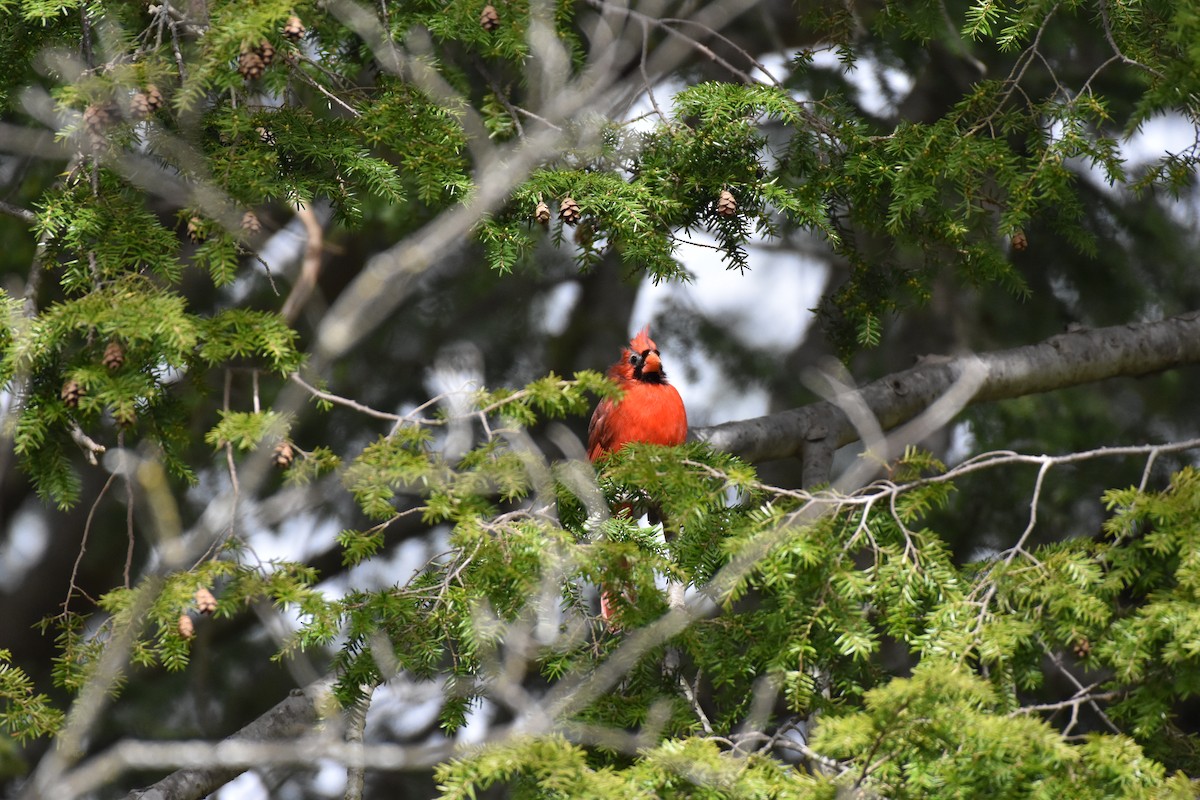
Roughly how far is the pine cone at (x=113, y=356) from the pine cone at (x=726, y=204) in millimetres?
1461

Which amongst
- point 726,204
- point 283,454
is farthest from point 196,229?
point 726,204

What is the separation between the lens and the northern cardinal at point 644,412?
4980 mm

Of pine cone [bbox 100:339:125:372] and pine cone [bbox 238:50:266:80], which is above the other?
pine cone [bbox 238:50:266:80]

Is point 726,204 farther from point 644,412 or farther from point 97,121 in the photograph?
point 644,412

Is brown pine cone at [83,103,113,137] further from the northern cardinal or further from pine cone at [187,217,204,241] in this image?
the northern cardinal

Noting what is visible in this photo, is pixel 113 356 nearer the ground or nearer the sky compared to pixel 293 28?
nearer the ground

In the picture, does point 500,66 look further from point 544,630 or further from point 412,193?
point 544,630

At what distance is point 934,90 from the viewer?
5906 millimetres

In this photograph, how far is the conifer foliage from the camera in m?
2.35

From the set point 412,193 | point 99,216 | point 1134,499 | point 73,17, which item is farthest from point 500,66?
point 1134,499

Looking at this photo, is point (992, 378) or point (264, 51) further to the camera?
point (992, 378)

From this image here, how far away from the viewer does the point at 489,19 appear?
10.2 feet

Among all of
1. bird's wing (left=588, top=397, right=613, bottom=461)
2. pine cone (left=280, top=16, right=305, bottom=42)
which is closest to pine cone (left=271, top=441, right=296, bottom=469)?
pine cone (left=280, top=16, right=305, bottom=42)

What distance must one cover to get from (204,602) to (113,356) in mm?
522
